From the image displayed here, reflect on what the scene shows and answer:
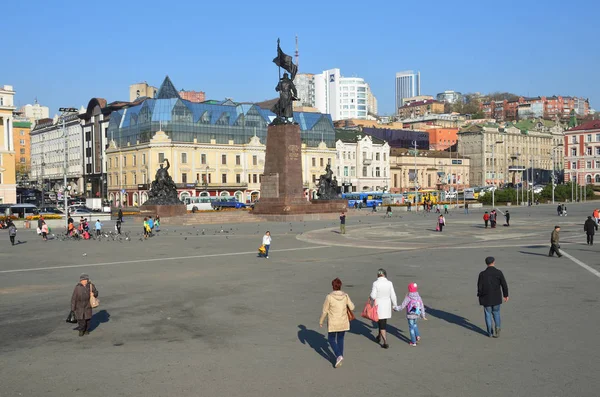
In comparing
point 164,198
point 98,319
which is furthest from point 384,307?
point 164,198

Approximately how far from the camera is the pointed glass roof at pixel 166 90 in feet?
317

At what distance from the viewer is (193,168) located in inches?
3529

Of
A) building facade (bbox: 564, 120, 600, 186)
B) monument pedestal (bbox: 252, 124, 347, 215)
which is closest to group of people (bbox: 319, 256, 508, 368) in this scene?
monument pedestal (bbox: 252, 124, 347, 215)

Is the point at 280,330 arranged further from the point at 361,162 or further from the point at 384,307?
the point at 361,162

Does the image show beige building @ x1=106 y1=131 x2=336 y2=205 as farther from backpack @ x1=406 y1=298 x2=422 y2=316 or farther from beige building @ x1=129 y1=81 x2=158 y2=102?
backpack @ x1=406 y1=298 x2=422 y2=316

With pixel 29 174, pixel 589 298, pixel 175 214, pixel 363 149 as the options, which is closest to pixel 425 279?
pixel 589 298

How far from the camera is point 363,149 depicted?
11012 cm

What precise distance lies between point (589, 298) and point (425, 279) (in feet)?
15.4

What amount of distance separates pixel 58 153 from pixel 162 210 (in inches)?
3234

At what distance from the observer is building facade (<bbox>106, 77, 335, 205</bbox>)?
8812 centimetres

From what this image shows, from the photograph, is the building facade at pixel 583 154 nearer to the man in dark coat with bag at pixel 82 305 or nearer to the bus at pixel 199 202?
the bus at pixel 199 202

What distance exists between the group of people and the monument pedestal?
38.1 meters

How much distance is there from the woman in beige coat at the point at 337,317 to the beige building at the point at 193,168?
7723cm

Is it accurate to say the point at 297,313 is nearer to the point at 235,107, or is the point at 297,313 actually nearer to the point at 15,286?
the point at 15,286
